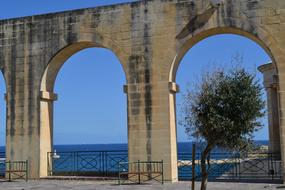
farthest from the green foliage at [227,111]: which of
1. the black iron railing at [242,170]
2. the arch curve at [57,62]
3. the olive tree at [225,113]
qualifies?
the arch curve at [57,62]

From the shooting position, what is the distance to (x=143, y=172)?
47.4 feet

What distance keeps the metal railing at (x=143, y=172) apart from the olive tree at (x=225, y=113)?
4.94 meters

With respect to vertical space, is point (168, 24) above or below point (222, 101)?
above

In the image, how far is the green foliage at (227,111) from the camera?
9367 mm

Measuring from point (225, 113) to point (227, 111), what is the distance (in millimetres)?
62

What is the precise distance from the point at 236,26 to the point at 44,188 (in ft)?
26.3

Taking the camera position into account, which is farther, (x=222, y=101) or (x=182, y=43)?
(x=182, y=43)

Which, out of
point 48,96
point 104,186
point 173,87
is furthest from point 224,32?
point 48,96

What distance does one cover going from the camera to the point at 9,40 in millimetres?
17031

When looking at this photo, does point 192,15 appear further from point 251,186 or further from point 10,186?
point 10,186

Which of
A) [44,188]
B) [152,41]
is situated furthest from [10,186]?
[152,41]

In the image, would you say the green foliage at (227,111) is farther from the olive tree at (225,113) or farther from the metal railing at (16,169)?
the metal railing at (16,169)

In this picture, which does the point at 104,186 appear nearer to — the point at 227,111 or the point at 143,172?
the point at 143,172

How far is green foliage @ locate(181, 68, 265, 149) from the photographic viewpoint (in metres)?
9.37
